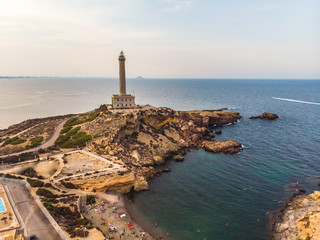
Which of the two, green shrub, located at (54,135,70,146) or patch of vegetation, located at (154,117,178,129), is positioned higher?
patch of vegetation, located at (154,117,178,129)

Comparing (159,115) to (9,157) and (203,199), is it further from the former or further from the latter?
(9,157)

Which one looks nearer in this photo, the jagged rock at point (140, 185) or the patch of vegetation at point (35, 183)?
the patch of vegetation at point (35, 183)

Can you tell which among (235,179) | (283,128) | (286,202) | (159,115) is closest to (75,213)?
(235,179)

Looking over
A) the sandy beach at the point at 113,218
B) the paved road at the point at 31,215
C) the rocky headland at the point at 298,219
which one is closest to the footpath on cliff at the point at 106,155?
the sandy beach at the point at 113,218

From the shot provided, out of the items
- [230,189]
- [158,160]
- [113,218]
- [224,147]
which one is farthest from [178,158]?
[113,218]

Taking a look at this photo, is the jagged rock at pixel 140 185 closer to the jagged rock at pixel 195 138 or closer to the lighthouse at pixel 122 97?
the jagged rock at pixel 195 138

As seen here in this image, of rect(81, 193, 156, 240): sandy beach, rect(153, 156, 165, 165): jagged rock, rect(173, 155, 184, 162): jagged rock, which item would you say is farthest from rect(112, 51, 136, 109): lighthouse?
rect(81, 193, 156, 240): sandy beach

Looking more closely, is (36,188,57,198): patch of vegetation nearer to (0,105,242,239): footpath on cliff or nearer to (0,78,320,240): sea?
(0,105,242,239): footpath on cliff
